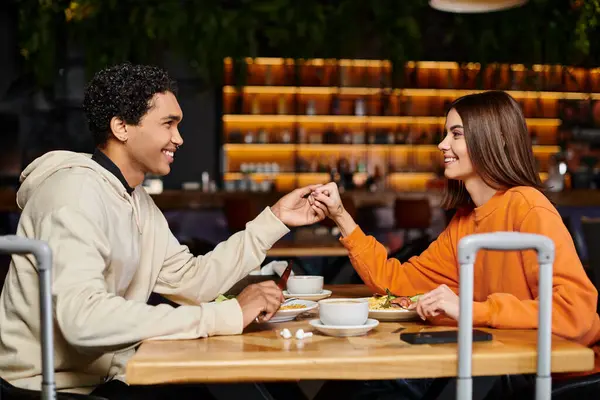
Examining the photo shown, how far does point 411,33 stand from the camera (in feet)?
14.9

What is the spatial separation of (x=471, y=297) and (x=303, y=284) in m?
0.93

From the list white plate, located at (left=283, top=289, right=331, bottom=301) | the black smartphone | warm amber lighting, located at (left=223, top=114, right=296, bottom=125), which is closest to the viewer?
the black smartphone

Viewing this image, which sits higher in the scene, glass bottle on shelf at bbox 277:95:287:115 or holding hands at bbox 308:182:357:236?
glass bottle on shelf at bbox 277:95:287:115

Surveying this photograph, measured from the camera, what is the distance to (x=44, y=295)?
1262mm

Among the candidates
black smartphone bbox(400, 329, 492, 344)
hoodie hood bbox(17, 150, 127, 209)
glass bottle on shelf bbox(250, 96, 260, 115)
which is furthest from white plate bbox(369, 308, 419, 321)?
glass bottle on shelf bbox(250, 96, 260, 115)

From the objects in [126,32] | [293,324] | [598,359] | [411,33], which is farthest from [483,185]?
[126,32]

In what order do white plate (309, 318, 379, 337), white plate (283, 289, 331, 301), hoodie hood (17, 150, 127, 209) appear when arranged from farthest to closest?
white plate (283, 289, 331, 301) < hoodie hood (17, 150, 127, 209) < white plate (309, 318, 379, 337)

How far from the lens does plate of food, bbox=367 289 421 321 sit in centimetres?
178

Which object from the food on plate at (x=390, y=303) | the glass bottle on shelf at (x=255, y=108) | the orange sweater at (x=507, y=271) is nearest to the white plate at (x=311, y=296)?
the orange sweater at (x=507, y=271)

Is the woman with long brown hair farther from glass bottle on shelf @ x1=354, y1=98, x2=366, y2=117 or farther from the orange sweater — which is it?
glass bottle on shelf @ x1=354, y1=98, x2=366, y2=117

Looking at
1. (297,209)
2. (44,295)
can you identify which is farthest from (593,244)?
(44,295)

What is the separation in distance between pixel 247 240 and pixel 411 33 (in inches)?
109

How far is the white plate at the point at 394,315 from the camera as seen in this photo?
5.83ft

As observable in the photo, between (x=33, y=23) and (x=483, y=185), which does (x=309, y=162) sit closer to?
(x=33, y=23)
